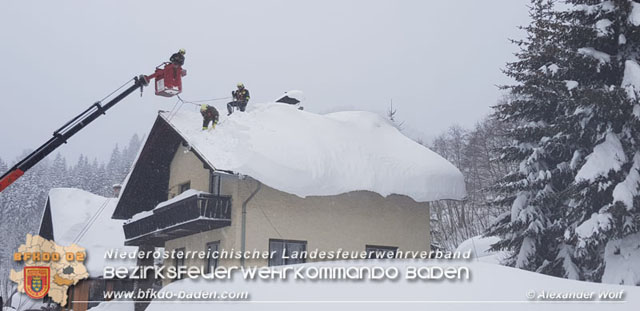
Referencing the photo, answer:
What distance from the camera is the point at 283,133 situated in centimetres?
1708

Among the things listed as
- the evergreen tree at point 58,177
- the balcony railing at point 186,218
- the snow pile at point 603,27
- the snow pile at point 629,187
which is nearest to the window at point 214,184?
the balcony railing at point 186,218

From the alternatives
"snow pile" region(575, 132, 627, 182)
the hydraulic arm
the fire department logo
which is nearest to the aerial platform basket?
the hydraulic arm

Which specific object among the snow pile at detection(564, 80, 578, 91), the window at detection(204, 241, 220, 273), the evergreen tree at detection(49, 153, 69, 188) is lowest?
the window at detection(204, 241, 220, 273)

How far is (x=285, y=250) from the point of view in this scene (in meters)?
16.9

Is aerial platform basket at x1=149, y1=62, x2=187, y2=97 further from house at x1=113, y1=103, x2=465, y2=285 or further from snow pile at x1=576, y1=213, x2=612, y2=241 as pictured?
snow pile at x1=576, y1=213, x2=612, y2=241

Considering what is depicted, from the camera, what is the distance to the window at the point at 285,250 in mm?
16781

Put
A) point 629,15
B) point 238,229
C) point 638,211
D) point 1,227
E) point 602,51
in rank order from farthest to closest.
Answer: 1. point 1,227
2. point 238,229
3. point 602,51
4. point 629,15
5. point 638,211

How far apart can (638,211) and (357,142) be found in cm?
854

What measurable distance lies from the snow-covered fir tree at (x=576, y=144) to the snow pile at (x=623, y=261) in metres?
0.34

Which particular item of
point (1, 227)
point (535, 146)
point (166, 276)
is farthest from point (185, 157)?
point (1, 227)

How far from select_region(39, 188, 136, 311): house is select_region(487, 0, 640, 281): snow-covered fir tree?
18.6 metres

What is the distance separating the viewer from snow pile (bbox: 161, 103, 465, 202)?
15.5 meters

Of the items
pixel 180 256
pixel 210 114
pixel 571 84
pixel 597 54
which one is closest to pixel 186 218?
pixel 210 114

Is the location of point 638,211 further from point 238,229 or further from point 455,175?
point 238,229
